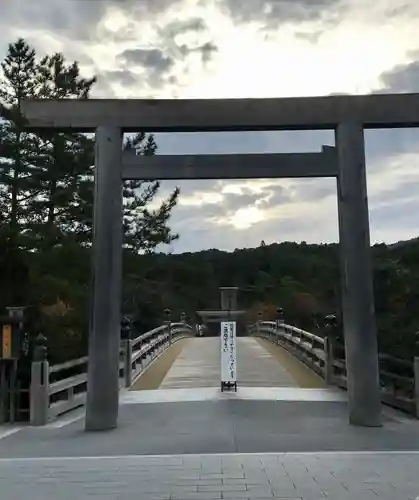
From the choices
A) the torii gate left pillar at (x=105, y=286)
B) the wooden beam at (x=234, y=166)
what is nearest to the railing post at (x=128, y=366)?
the torii gate left pillar at (x=105, y=286)

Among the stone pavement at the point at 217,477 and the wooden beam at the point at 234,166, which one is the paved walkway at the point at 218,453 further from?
the wooden beam at the point at 234,166

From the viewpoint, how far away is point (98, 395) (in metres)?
8.01

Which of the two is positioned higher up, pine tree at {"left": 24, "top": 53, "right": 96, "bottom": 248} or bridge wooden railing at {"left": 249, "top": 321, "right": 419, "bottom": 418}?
pine tree at {"left": 24, "top": 53, "right": 96, "bottom": 248}

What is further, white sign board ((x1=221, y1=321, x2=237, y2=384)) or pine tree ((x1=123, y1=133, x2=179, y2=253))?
pine tree ((x1=123, y1=133, x2=179, y2=253))

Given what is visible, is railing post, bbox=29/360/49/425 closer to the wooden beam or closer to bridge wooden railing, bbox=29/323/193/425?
bridge wooden railing, bbox=29/323/193/425

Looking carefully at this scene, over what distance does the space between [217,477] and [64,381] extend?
17.2 feet

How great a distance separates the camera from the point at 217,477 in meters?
5.35

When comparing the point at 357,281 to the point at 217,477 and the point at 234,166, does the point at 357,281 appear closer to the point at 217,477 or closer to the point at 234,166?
the point at 234,166

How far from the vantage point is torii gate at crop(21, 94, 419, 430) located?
816cm

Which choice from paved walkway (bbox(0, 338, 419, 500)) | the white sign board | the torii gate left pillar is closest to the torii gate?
the torii gate left pillar

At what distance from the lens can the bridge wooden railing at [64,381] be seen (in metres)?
8.79

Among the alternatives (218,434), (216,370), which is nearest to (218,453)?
(218,434)

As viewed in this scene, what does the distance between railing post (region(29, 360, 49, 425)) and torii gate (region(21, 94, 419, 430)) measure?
43.7 inches

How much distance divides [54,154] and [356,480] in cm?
1312
